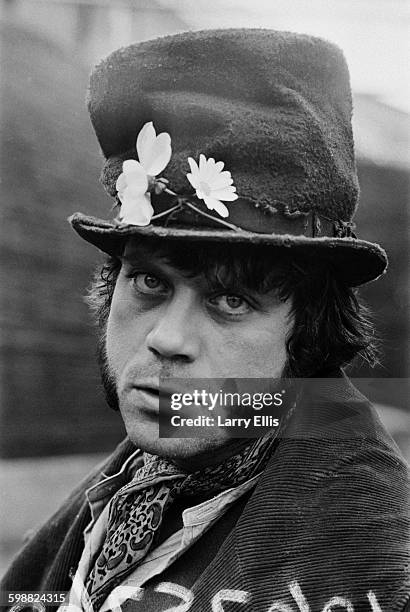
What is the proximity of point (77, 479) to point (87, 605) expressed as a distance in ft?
4.07

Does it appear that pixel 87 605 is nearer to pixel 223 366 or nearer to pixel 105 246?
pixel 223 366

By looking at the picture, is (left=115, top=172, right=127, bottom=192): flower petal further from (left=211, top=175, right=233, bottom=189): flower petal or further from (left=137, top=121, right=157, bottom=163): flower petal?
(left=211, top=175, right=233, bottom=189): flower petal

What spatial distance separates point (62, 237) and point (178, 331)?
4.75 ft

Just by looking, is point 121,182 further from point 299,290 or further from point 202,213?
point 299,290

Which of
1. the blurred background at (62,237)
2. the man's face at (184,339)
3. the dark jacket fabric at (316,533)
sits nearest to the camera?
the dark jacket fabric at (316,533)

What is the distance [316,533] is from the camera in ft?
3.66

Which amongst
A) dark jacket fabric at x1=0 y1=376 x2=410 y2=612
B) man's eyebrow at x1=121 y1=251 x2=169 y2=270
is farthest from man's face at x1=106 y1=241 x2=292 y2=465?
dark jacket fabric at x1=0 y1=376 x2=410 y2=612

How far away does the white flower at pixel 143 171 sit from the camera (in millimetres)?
1191

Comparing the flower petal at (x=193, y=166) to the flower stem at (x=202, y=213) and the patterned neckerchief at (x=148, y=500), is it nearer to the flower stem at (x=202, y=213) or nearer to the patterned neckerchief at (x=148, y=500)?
the flower stem at (x=202, y=213)

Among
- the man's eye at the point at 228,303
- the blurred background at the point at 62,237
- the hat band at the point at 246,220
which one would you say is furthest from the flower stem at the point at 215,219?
the blurred background at the point at 62,237

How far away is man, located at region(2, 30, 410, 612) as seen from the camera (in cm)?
112

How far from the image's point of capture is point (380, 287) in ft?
5.18

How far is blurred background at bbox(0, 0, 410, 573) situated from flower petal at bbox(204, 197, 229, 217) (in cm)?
43

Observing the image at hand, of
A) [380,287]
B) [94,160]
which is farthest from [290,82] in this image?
[94,160]
